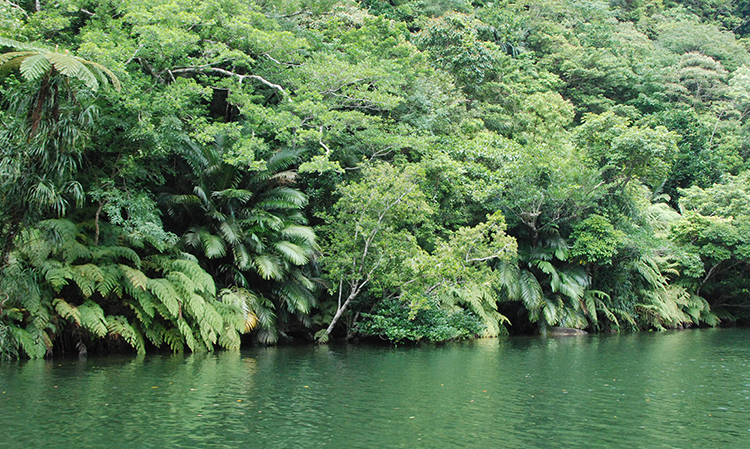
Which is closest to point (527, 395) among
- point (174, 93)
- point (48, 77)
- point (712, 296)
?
point (48, 77)

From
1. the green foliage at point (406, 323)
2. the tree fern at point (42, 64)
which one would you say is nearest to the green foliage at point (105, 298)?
the tree fern at point (42, 64)

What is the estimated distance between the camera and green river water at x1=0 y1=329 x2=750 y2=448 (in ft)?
18.1

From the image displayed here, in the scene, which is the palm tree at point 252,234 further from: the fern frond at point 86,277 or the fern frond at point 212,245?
the fern frond at point 86,277

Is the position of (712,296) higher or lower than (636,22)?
lower

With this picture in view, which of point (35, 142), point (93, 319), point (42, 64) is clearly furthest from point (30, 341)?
point (42, 64)

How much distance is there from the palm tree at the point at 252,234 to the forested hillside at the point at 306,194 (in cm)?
6

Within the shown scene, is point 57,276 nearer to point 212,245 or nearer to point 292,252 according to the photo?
point 212,245

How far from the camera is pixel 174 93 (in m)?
12.8

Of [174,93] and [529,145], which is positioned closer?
[174,93]

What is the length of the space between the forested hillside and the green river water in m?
1.64

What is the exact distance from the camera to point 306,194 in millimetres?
16594

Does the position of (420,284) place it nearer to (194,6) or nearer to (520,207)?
(520,207)

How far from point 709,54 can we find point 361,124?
36459 millimetres

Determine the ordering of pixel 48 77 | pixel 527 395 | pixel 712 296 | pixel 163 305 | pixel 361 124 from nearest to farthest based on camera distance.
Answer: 1. pixel 527 395
2. pixel 48 77
3. pixel 163 305
4. pixel 361 124
5. pixel 712 296
